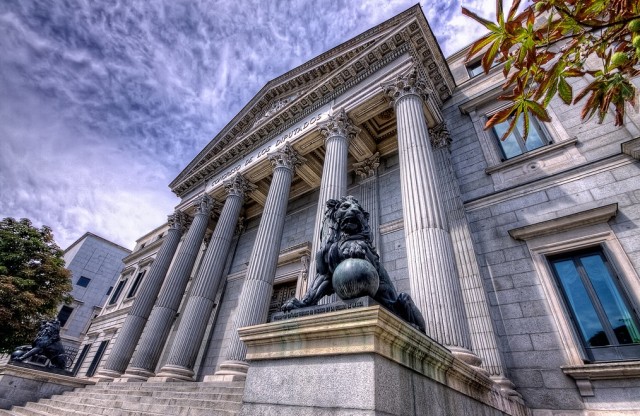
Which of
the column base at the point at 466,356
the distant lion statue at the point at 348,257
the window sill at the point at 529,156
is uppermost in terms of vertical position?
the window sill at the point at 529,156

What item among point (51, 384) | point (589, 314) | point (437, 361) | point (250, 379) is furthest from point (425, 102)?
point (51, 384)

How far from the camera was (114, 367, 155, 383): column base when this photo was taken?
36.6ft

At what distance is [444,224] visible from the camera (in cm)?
692

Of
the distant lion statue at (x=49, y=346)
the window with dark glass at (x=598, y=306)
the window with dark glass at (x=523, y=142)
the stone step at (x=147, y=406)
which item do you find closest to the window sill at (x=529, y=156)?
the window with dark glass at (x=523, y=142)

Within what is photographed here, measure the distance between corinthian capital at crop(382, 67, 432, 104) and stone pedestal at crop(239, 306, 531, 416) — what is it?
8438mm

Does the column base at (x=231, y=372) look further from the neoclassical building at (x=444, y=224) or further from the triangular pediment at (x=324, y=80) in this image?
the triangular pediment at (x=324, y=80)

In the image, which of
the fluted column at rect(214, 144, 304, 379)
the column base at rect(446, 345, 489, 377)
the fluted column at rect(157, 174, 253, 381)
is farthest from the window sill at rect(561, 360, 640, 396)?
the fluted column at rect(157, 174, 253, 381)

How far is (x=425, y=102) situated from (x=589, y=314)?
294 inches

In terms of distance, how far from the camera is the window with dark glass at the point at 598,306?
6.04 m

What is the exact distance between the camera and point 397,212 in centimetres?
1148

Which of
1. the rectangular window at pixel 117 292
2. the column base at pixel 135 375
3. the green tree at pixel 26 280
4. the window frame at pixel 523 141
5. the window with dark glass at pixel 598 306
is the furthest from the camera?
the rectangular window at pixel 117 292

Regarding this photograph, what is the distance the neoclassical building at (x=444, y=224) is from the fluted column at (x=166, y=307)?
6 centimetres

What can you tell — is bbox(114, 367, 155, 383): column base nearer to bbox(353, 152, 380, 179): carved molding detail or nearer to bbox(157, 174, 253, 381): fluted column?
bbox(157, 174, 253, 381): fluted column

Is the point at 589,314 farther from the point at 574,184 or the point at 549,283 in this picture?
the point at 574,184
